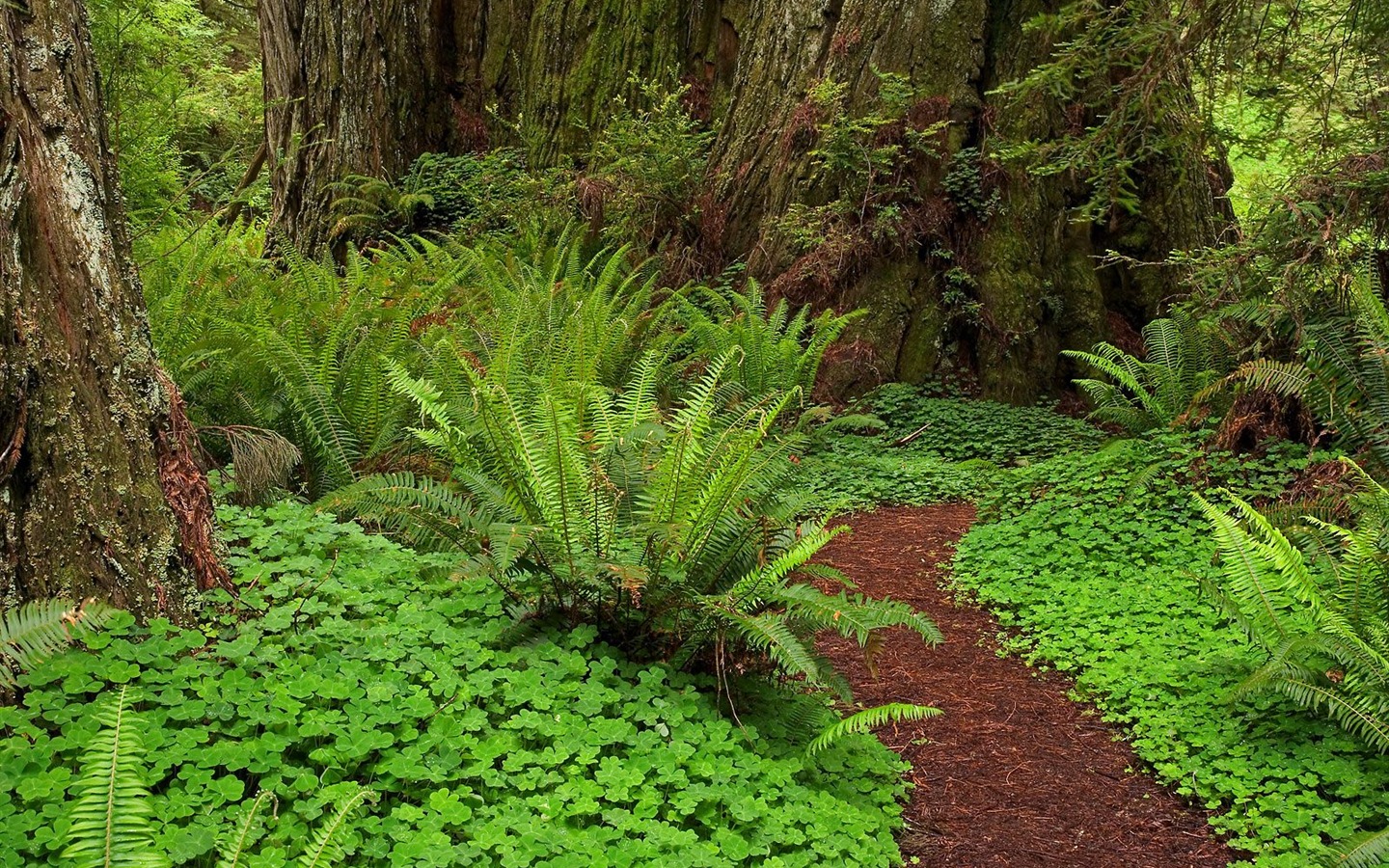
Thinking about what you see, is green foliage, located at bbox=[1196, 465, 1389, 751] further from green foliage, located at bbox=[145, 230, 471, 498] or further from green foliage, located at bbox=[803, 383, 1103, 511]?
green foliage, located at bbox=[145, 230, 471, 498]

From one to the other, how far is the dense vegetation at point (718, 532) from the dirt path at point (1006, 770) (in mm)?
138

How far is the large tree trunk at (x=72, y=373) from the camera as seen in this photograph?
254cm

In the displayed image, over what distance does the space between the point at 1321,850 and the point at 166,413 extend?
3.72 m

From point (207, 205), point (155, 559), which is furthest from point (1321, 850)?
point (207, 205)

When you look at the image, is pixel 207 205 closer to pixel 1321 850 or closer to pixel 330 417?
pixel 330 417

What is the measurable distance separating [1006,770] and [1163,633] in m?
1.14

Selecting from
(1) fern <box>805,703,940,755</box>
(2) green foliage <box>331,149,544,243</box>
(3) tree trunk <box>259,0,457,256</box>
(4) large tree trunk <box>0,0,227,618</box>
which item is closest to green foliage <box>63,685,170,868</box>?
(4) large tree trunk <box>0,0,227,618</box>

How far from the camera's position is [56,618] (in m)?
2.46

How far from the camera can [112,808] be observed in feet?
6.26

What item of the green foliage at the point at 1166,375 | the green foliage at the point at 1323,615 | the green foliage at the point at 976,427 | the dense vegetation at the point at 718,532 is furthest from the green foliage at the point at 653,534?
the green foliage at the point at 976,427

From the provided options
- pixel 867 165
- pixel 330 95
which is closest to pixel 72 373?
pixel 867 165

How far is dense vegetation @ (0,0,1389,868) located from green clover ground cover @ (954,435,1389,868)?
0.7 inches

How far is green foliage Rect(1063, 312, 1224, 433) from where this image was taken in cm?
612

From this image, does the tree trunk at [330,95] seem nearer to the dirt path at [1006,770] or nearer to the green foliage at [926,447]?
the green foliage at [926,447]
